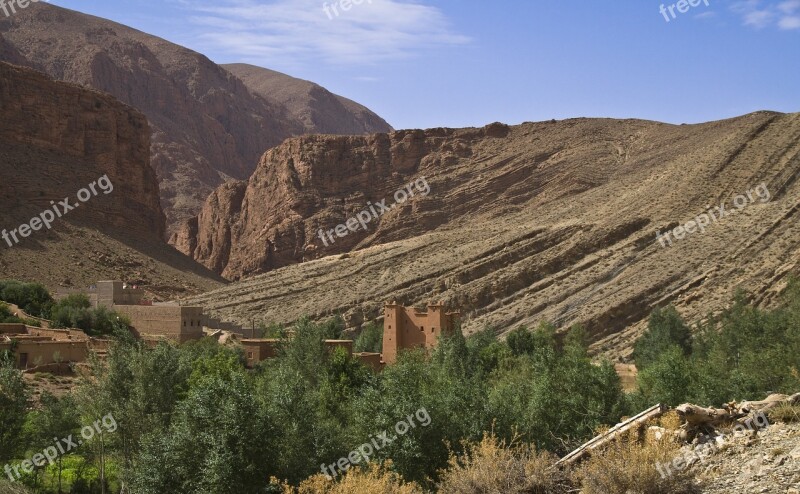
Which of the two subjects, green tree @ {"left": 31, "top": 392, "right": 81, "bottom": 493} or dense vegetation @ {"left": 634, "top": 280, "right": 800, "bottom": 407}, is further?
dense vegetation @ {"left": 634, "top": 280, "right": 800, "bottom": 407}

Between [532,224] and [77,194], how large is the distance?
141 feet

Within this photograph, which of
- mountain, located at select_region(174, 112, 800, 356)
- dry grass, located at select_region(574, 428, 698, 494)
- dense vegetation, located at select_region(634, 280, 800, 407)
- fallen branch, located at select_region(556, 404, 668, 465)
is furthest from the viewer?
mountain, located at select_region(174, 112, 800, 356)

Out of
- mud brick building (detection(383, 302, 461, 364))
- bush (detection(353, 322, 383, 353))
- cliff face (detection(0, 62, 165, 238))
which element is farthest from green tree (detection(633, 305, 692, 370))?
cliff face (detection(0, 62, 165, 238))

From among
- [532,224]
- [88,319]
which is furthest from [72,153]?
[88,319]

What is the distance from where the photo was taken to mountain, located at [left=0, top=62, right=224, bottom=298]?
73750 mm

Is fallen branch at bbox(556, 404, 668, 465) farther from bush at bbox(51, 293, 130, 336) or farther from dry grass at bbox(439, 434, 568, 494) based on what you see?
bush at bbox(51, 293, 130, 336)

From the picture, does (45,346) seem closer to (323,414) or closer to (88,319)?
(88,319)

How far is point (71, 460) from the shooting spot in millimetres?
29109

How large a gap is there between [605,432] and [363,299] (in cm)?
5547

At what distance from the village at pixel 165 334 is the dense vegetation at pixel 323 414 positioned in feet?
11.8

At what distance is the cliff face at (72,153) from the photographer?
82.2m

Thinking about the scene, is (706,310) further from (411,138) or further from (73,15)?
(73,15)

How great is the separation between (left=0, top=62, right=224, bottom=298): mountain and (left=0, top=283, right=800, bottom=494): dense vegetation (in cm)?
4061

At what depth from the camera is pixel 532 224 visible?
77.4 m
